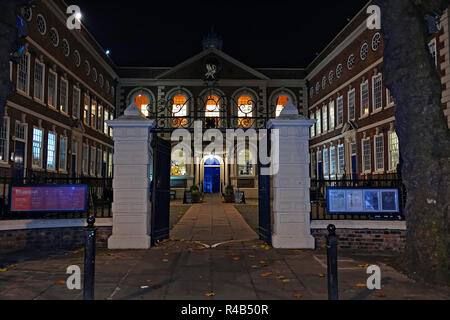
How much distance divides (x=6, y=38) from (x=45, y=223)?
3951mm

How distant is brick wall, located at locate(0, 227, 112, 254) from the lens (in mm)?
7695

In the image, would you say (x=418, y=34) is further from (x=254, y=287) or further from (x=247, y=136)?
(x=247, y=136)

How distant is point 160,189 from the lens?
8789mm

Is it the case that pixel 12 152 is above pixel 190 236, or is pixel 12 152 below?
above

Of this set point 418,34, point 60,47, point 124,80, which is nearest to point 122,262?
point 418,34

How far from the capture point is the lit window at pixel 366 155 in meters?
21.5

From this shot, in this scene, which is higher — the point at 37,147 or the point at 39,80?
the point at 39,80

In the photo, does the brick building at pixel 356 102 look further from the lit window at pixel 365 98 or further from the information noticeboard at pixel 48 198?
the information noticeboard at pixel 48 198

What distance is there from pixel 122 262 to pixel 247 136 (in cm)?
2367

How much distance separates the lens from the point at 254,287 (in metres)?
5.09

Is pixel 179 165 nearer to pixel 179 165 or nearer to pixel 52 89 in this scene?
pixel 179 165

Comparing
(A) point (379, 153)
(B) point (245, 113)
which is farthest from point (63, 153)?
(A) point (379, 153)

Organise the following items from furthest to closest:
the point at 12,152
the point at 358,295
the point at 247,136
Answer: the point at 247,136
the point at 12,152
the point at 358,295

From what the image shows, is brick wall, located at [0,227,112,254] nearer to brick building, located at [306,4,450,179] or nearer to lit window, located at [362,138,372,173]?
brick building, located at [306,4,450,179]
